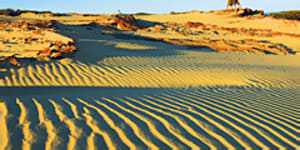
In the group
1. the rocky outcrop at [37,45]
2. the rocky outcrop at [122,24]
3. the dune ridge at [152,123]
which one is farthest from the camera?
the rocky outcrop at [122,24]

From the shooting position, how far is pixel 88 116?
335cm

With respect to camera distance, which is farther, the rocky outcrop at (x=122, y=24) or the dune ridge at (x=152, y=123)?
the rocky outcrop at (x=122, y=24)

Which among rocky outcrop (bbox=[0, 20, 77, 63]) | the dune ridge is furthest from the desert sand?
rocky outcrop (bbox=[0, 20, 77, 63])

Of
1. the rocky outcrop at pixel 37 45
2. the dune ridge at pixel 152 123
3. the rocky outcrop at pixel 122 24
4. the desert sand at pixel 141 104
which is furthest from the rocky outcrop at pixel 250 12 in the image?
the dune ridge at pixel 152 123

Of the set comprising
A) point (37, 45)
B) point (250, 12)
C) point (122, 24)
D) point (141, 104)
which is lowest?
point (141, 104)

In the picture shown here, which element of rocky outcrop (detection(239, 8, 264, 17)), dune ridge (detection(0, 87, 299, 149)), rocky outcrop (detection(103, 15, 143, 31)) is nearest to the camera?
dune ridge (detection(0, 87, 299, 149))

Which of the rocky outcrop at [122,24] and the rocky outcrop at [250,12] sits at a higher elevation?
the rocky outcrop at [250,12]

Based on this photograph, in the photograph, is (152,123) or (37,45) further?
(37,45)

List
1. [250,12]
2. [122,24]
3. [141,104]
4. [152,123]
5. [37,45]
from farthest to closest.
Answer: [250,12] < [122,24] < [37,45] < [141,104] < [152,123]

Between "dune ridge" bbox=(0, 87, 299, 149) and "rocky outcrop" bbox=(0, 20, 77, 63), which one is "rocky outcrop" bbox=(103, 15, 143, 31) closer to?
"rocky outcrop" bbox=(0, 20, 77, 63)

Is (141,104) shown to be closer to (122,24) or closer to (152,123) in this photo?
(152,123)

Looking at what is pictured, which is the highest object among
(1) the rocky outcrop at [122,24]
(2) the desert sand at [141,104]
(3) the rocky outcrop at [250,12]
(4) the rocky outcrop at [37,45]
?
(3) the rocky outcrop at [250,12]

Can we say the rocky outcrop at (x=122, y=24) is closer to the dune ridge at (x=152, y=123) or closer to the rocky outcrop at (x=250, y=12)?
the dune ridge at (x=152, y=123)

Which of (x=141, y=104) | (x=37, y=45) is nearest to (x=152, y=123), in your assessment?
(x=141, y=104)
